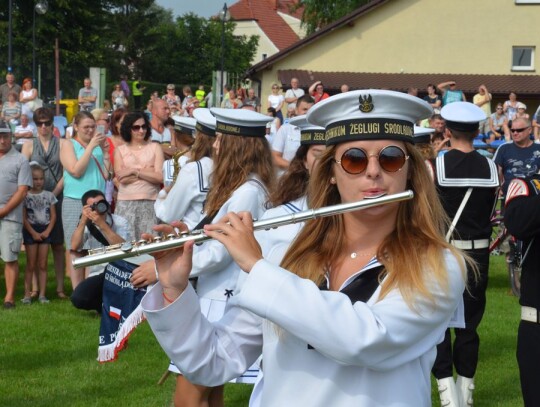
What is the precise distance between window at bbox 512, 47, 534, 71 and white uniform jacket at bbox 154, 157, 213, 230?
128 feet

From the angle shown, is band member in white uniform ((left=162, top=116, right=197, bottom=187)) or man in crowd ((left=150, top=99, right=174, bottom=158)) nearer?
band member in white uniform ((left=162, top=116, right=197, bottom=187))

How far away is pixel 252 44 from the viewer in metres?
71.8

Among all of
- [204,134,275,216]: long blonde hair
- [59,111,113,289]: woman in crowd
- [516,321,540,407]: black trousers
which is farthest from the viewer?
[59,111,113,289]: woman in crowd

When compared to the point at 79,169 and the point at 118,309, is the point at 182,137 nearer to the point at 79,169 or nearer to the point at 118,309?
the point at 79,169

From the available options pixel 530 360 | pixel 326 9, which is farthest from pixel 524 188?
pixel 326 9

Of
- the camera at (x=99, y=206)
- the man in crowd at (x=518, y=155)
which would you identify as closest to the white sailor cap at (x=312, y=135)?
the camera at (x=99, y=206)

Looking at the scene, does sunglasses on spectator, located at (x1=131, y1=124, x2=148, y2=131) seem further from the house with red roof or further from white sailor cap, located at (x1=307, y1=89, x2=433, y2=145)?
the house with red roof

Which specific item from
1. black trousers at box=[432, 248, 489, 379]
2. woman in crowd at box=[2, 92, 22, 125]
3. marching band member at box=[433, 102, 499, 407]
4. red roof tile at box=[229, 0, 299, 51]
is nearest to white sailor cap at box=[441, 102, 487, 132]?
marching band member at box=[433, 102, 499, 407]

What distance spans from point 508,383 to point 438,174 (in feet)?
5.83

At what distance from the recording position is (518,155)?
11.9 metres

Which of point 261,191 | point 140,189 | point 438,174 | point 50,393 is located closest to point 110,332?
point 261,191

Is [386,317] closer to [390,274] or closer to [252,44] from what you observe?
Result: [390,274]

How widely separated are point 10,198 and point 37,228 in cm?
67

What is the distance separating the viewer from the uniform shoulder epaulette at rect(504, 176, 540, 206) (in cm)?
413
